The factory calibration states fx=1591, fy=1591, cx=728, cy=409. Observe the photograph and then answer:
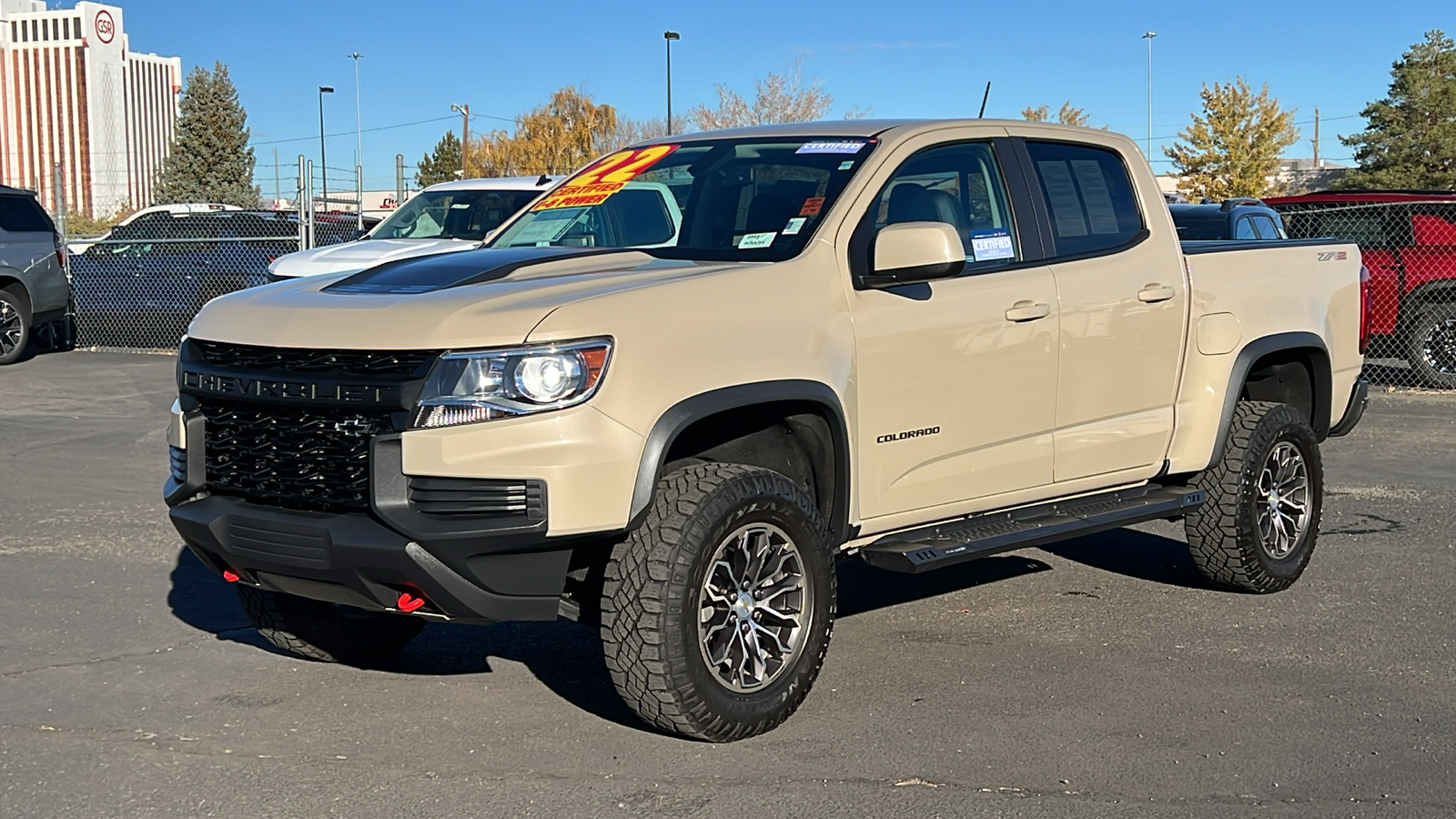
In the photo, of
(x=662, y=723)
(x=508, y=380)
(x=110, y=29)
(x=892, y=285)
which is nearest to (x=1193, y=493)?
(x=892, y=285)

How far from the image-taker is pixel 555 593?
14.9 feet

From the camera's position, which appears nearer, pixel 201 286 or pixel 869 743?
pixel 869 743

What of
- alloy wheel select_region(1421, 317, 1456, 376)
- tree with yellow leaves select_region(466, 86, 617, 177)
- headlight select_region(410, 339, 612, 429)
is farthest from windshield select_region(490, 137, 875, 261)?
tree with yellow leaves select_region(466, 86, 617, 177)

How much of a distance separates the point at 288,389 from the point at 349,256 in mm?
9035

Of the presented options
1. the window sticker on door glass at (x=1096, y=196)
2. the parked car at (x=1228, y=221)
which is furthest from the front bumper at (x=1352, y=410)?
the parked car at (x=1228, y=221)

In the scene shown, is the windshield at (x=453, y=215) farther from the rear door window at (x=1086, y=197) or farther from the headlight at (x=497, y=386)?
the headlight at (x=497, y=386)

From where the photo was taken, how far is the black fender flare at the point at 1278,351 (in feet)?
21.6

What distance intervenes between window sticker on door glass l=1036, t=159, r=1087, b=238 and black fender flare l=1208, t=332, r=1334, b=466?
99 cm

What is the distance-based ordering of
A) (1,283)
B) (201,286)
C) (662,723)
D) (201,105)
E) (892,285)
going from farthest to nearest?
1. (201,105)
2. (201,286)
3. (1,283)
4. (892,285)
5. (662,723)

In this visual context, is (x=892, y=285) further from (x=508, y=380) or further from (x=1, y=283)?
(x=1, y=283)

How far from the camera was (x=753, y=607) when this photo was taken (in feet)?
16.0

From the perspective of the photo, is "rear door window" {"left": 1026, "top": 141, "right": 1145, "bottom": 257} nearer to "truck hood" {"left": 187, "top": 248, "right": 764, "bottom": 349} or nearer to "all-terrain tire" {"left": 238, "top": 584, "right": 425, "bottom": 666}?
"truck hood" {"left": 187, "top": 248, "right": 764, "bottom": 349}

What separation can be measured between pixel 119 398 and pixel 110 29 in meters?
119

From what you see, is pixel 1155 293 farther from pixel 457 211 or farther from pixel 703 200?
pixel 457 211
